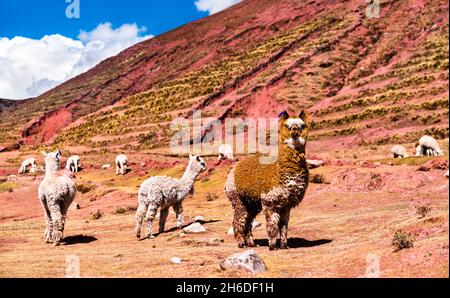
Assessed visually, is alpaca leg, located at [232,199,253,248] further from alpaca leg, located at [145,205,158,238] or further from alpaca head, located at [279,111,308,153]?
alpaca leg, located at [145,205,158,238]

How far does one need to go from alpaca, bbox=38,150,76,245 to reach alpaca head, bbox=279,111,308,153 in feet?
26.8

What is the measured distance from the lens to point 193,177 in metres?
20.9

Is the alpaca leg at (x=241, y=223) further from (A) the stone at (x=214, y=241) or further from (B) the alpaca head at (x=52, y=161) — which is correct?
(B) the alpaca head at (x=52, y=161)

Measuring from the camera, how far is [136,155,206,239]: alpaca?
18938 mm

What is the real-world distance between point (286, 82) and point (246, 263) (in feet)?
250

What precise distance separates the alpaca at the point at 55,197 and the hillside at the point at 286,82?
41508mm

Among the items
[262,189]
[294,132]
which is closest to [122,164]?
[262,189]

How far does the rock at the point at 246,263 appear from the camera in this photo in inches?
419

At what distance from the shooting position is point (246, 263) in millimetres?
10688

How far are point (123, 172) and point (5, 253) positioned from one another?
34587 millimetres

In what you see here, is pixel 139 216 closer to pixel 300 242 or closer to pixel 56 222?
pixel 56 222

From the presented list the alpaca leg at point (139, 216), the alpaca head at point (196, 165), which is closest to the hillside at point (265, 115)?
the alpaca leg at point (139, 216)
